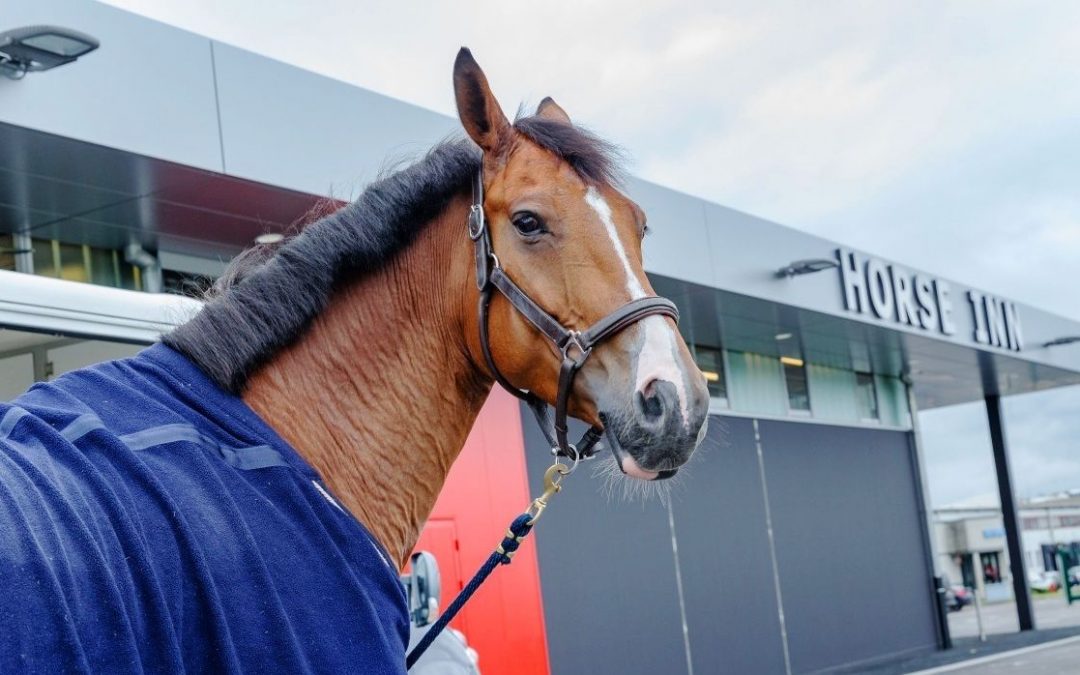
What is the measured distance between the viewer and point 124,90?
7.39 meters

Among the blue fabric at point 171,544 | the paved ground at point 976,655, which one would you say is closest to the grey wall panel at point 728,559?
the paved ground at point 976,655

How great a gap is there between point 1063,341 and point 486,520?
1724cm

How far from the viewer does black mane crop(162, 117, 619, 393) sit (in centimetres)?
235

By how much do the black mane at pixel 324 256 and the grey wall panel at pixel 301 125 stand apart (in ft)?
17.0

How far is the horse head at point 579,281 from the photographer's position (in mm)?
2299

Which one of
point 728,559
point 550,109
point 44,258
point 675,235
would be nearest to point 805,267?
point 675,235

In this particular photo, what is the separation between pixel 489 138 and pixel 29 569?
148 centimetres

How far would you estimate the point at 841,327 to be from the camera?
1559 cm

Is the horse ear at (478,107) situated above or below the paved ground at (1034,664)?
above

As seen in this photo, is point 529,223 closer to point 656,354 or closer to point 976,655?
point 656,354

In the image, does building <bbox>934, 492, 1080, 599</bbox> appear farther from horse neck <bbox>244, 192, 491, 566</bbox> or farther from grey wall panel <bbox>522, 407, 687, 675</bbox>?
horse neck <bbox>244, 192, 491, 566</bbox>

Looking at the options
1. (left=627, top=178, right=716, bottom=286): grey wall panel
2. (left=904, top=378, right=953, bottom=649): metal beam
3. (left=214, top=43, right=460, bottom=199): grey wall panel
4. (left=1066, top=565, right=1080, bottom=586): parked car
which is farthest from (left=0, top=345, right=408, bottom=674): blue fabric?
(left=1066, top=565, right=1080, bottom=586): parked car

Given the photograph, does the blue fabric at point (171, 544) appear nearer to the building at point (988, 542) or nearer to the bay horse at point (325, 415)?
the bay horse at point (325, 415)

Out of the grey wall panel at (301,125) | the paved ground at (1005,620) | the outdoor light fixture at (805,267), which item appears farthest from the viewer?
the paved ground at (1005,620)
